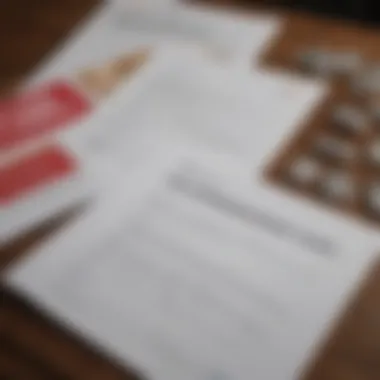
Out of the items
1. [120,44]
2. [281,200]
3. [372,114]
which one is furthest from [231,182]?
[120,44]

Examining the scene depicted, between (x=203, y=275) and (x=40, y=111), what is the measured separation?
30 centimetres

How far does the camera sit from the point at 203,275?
695mm

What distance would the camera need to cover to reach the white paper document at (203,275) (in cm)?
65

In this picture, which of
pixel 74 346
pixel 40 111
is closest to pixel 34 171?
pixel 40 111

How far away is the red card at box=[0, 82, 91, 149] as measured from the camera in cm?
86

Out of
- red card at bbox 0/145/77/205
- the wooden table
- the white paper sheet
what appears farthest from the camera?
the white paper sheet

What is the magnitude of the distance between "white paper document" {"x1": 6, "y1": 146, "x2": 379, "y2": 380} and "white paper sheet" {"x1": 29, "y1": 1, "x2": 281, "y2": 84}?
0.65 ft

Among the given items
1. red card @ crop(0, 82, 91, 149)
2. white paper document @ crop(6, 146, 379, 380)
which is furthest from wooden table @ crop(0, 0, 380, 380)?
red card @ crop(0, 82, 91, 149)

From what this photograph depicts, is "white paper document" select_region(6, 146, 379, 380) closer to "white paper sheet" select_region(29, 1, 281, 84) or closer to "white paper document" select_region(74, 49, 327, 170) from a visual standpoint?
"white paper document" select_region(74, 49, 327, 170)

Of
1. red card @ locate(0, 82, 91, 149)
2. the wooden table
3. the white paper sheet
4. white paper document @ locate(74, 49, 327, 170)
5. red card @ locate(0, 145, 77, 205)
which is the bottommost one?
the wooden table

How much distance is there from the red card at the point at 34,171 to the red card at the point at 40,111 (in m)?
0.03

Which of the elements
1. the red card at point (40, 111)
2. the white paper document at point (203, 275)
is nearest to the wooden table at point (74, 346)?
the white paper document at point (203, 275)

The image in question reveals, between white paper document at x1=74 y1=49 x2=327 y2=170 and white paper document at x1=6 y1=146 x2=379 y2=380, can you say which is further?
white paper document at x1=74 y1=49 x2=327 y2=170

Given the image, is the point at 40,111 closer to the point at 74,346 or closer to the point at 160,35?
the point at 160,35
